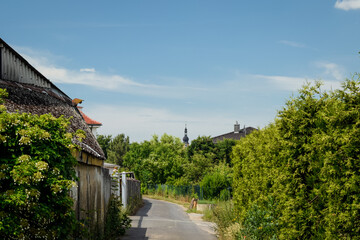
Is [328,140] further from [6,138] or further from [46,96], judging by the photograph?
[46,96]

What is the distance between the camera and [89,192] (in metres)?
8.88

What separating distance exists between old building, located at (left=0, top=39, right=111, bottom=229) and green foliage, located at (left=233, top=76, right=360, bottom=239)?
407cm

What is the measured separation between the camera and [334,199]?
6.53 metres

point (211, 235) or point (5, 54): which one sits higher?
point (5, 54)

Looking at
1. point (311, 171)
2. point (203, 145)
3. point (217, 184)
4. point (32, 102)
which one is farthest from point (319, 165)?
point (203, 145)

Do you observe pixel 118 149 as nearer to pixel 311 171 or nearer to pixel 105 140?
pixel 105 140

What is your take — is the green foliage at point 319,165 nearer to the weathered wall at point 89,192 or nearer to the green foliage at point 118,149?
the weathered wall at point 89,192

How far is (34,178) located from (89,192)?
4.45 metres

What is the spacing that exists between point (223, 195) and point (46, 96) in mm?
17420

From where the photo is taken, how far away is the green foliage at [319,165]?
628cm

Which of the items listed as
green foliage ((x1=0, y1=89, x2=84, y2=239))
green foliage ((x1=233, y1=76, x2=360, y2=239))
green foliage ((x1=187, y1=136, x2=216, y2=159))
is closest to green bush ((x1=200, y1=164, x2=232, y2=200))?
green foliage ((x1=233, y1=76, x2=360, y2=239))

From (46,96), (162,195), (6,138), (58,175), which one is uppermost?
(46,96)

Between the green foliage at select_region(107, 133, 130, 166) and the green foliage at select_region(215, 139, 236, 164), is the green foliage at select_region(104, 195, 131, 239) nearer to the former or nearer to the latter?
the green foliage at select_region(215, 139, 236, 164)

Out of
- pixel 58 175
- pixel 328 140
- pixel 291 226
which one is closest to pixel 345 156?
pixel 328 140
